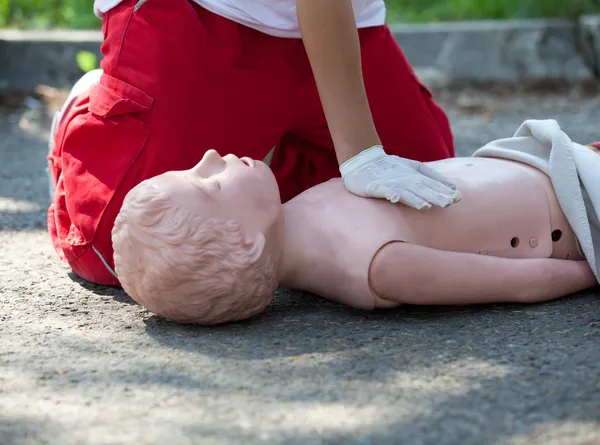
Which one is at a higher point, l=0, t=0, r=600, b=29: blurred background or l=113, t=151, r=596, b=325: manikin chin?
l=0, t=0, r=600, b=29: blurred background

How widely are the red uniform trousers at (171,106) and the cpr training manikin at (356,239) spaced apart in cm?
34

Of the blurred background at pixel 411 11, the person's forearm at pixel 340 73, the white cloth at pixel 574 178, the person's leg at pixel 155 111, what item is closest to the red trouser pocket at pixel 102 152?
the person's leg at pixel 155 111

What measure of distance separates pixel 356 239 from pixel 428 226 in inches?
6.4

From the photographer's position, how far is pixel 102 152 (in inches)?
84.0

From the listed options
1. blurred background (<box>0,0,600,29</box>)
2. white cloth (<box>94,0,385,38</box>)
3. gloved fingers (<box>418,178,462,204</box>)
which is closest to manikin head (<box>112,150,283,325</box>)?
gloved fingers (<box>418,178,462,204</box>)

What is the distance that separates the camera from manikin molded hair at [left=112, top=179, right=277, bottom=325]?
1.67m

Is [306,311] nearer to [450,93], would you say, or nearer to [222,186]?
[222,186]

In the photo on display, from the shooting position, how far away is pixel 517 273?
1.82 meters

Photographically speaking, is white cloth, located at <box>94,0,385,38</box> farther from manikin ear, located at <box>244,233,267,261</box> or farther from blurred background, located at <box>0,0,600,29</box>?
blurred background, located at <box>0,0,600,29</box>

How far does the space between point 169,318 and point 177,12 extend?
797mm

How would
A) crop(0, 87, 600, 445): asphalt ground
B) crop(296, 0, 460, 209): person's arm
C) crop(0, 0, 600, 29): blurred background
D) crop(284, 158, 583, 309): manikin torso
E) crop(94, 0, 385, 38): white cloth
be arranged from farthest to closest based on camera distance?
crop(0, 0, 600, 29): blurred background < crop(94, 0, 385, 38): white cloth < crop(296, 0, 460, 209): person's arm < crop(284, 158, 583, 309): manikin torso < crop(0, 87, 600, 445): asphalt ground

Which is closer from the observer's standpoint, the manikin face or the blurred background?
the manikin face

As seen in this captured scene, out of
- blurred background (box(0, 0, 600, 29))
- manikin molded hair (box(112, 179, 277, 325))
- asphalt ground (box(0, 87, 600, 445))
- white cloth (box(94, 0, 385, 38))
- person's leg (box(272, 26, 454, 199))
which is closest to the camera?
asphalt ground (box(0, 87, 600, 445))

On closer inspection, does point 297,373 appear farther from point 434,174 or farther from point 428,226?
point 434,174
